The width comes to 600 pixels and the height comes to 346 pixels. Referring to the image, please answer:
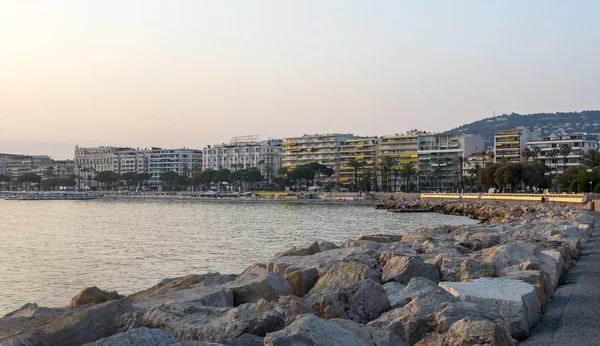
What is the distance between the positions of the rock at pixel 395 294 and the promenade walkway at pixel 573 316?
1506mm

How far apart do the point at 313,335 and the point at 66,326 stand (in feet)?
7.68

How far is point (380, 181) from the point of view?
490 ft

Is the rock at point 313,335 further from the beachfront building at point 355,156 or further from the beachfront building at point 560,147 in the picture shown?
the beachfront building at point 355,156

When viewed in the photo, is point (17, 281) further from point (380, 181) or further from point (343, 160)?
point (343, 160)

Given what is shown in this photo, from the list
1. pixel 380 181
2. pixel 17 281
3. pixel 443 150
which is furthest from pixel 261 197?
pixel 17 281

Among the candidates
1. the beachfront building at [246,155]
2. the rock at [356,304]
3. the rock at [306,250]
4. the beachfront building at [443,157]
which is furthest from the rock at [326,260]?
the beachfront building at [246,155]

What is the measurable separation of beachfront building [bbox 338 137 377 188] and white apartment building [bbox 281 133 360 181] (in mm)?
1671

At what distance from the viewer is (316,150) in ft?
548

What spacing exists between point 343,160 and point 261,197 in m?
34.5

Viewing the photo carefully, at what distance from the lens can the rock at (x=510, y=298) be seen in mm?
6906

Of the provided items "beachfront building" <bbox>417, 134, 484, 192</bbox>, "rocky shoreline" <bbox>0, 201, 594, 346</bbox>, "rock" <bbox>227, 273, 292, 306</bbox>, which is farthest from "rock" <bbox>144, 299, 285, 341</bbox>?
"beachfront building" <bbox>417, 134, 484, 192</bbox>

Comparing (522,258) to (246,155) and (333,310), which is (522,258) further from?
(246,155)

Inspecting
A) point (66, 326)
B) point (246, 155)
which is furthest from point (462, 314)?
point (246, 155)

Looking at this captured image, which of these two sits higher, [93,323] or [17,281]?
[93,323]
